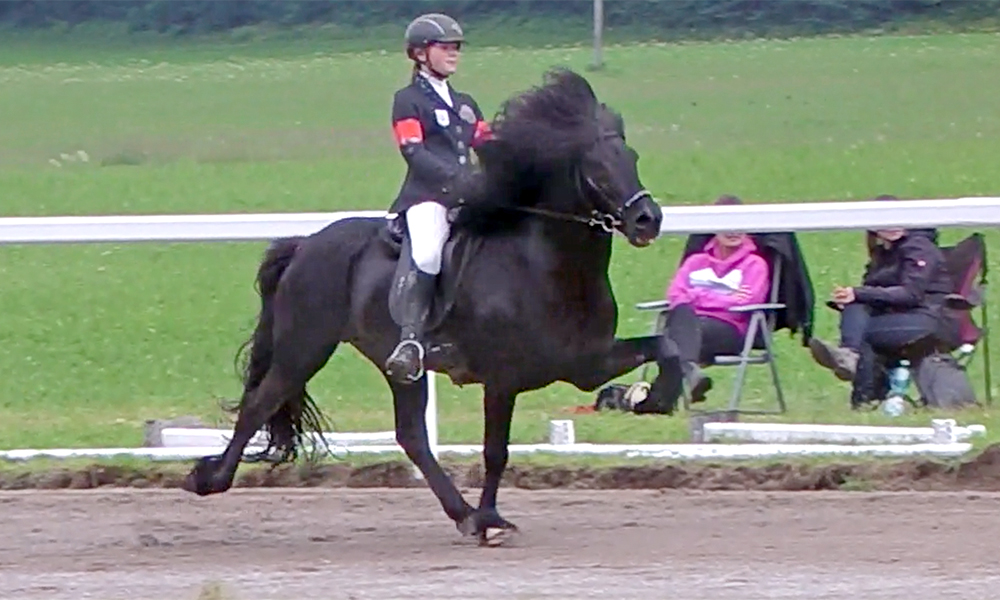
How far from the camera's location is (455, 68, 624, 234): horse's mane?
26.6 ft

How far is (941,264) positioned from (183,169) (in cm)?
1772

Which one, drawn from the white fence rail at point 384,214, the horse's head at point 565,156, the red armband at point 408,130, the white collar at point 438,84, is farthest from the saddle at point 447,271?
the white fence rail at point 384,214

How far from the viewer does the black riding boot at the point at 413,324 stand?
8.29 m

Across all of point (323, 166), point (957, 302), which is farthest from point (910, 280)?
point (323, 166)

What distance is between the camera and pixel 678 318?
11008mm

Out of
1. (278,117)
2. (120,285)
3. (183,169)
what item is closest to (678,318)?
(120,285)

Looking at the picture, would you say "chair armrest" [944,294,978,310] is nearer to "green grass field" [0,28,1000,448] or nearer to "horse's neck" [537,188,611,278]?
"green grass field" [0,28,1000,448]

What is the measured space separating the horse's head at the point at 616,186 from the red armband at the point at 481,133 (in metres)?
0.45

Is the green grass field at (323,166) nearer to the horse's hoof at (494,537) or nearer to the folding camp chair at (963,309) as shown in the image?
the folding camp chair at (963,309)

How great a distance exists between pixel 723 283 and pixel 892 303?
33.7 inches

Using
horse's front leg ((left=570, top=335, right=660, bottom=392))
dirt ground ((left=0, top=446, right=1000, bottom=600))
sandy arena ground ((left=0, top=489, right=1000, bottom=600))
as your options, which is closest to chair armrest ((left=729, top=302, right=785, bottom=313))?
dirt ground ((left=0, top=446, right=1000, bottom=600))

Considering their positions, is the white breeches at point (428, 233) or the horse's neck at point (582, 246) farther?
the white breeches at point (428, 233)

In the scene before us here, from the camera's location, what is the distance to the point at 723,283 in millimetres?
11359

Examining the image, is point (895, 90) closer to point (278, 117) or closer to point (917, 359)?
point (278, 117)
